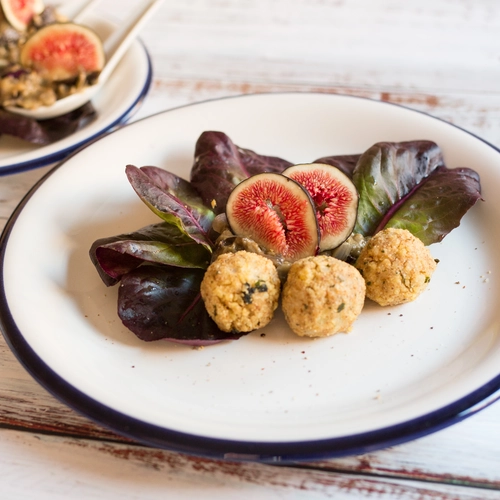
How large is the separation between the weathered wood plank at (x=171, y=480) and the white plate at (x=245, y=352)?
0.63 feet

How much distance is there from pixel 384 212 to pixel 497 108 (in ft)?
5.94

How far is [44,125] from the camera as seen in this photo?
12.4 feet

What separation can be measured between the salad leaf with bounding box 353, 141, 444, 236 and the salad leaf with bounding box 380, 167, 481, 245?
0.05m

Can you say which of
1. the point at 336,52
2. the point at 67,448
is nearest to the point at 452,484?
the point at 67,448

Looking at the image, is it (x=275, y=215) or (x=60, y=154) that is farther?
(x=60, y=154)

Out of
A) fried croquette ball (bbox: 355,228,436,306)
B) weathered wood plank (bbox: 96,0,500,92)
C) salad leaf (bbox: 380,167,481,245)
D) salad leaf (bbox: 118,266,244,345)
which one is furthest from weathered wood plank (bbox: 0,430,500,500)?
weathered wood plank (bbox: 96,0,500,92)

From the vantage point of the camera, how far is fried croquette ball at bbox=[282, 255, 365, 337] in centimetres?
225

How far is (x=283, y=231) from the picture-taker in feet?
8.55

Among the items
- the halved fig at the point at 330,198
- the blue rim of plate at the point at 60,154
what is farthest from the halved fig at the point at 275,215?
the blue rim of plate at the point at 60,154

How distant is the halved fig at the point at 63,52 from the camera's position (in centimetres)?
411

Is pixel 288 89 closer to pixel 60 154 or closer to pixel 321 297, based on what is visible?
pixel 60 154

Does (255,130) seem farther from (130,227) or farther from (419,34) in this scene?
(419,34)

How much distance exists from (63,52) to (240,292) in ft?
8.84

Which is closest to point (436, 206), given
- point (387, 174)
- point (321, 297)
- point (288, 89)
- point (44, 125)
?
point (387, 174)
